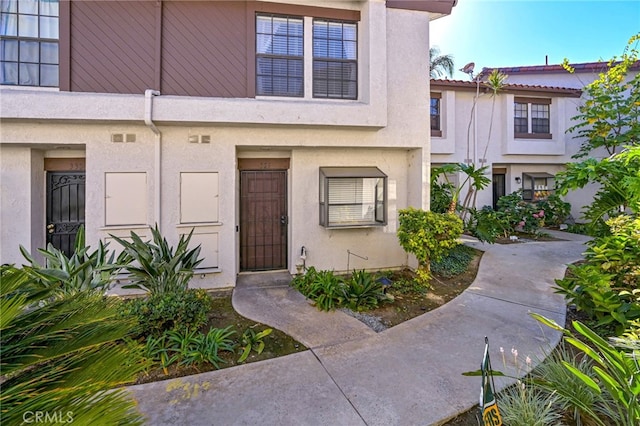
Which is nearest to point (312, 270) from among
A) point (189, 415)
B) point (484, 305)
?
point (484, 305)

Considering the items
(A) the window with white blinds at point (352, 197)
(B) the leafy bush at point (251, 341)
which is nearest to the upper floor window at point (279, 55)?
(A) the window with white blinds at point (352, 197)

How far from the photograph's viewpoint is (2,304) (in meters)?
1.42

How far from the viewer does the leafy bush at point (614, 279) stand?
157 inches

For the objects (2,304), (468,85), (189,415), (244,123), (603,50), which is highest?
(603,50)

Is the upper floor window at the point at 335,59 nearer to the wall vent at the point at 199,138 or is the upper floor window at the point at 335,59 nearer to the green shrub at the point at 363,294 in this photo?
the wall vent at the point at 199,138

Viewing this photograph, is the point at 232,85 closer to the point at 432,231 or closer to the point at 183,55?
the point at 183,55

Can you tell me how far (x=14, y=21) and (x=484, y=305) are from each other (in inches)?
399

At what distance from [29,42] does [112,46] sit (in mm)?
1476

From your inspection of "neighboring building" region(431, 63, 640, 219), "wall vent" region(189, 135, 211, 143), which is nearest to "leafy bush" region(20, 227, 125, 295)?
"wall vent" region(189, 135, 211, 143)

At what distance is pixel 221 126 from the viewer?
6.29 m

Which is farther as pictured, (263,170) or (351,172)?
(263,170)

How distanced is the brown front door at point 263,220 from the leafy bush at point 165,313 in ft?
8.85

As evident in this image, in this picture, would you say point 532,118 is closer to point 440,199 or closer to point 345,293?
point 440,199

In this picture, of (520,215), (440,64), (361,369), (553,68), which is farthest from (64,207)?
(440,64)
